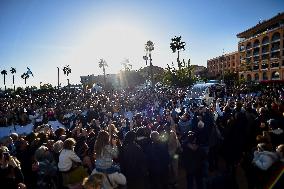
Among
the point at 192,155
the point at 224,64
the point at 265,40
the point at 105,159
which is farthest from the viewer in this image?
the point at 224,64

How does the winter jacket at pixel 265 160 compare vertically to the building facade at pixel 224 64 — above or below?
below

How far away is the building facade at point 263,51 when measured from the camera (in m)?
65.4

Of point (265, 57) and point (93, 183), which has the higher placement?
point (265, 57)

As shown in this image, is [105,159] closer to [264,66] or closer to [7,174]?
[7,174]

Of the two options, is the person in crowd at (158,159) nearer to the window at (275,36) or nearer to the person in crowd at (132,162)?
the person in crowd at (132,162)

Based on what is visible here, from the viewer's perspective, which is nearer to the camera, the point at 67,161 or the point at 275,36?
the point at 67,161

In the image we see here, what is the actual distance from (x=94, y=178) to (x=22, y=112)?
23.1m

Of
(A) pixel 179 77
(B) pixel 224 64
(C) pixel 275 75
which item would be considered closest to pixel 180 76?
(A) pixel 179 77

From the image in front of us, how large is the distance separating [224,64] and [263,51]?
1158 inches

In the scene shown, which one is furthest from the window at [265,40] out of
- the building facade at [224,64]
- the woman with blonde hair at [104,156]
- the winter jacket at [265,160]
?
the woman with blonde hair at [104,156]

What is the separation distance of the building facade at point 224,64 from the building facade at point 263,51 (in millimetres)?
8990

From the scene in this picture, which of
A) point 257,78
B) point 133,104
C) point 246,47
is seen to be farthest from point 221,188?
point 246,47

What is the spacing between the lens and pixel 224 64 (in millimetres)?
101750

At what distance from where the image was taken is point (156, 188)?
728cm
